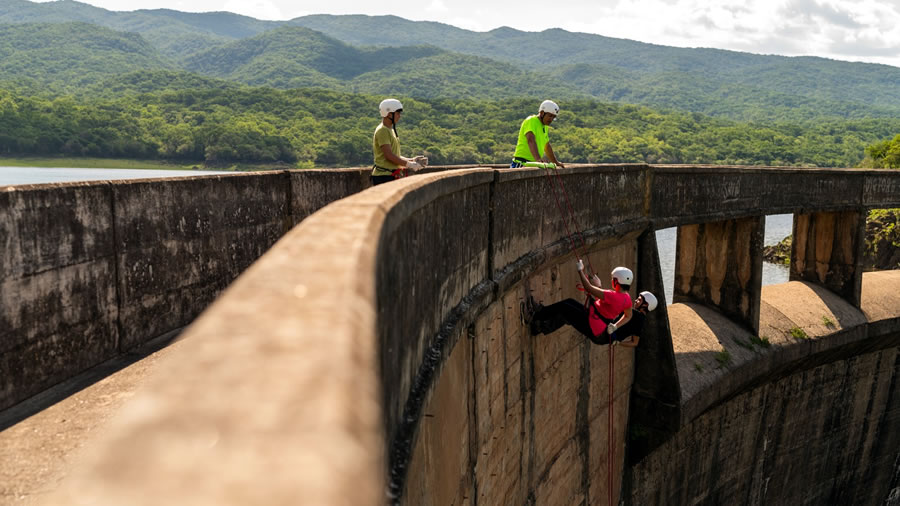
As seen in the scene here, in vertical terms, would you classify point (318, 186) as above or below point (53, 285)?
above

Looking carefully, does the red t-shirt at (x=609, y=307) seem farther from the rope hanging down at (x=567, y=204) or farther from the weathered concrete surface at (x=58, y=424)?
the weathered concrete surface at (x=58, y=424)

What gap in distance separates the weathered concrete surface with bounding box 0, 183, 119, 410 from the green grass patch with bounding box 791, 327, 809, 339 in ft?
34.1

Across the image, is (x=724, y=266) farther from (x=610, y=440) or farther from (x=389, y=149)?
(x=389, y=149)

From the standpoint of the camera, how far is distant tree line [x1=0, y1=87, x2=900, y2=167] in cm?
7281

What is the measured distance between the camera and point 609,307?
24.5 ft

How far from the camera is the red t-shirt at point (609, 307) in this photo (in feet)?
24.3

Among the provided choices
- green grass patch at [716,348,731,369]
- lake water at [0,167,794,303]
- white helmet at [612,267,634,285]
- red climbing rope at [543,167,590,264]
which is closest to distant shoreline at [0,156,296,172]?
lake water at [0,167,794,303]

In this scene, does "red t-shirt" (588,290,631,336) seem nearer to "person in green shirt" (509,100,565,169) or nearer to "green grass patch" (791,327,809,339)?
"person in green shirt" (509,100,565,169)

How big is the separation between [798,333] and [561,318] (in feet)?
Answer: 23.8

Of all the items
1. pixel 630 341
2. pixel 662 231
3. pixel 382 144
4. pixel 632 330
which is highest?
pixel 382 144

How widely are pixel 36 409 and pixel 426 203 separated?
8.14ft

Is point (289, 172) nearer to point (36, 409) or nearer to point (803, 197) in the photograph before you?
point (36, 409)

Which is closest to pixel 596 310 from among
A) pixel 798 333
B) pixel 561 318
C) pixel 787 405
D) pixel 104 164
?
pixel 561 318

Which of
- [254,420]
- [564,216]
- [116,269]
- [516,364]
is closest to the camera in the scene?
[254,420]
